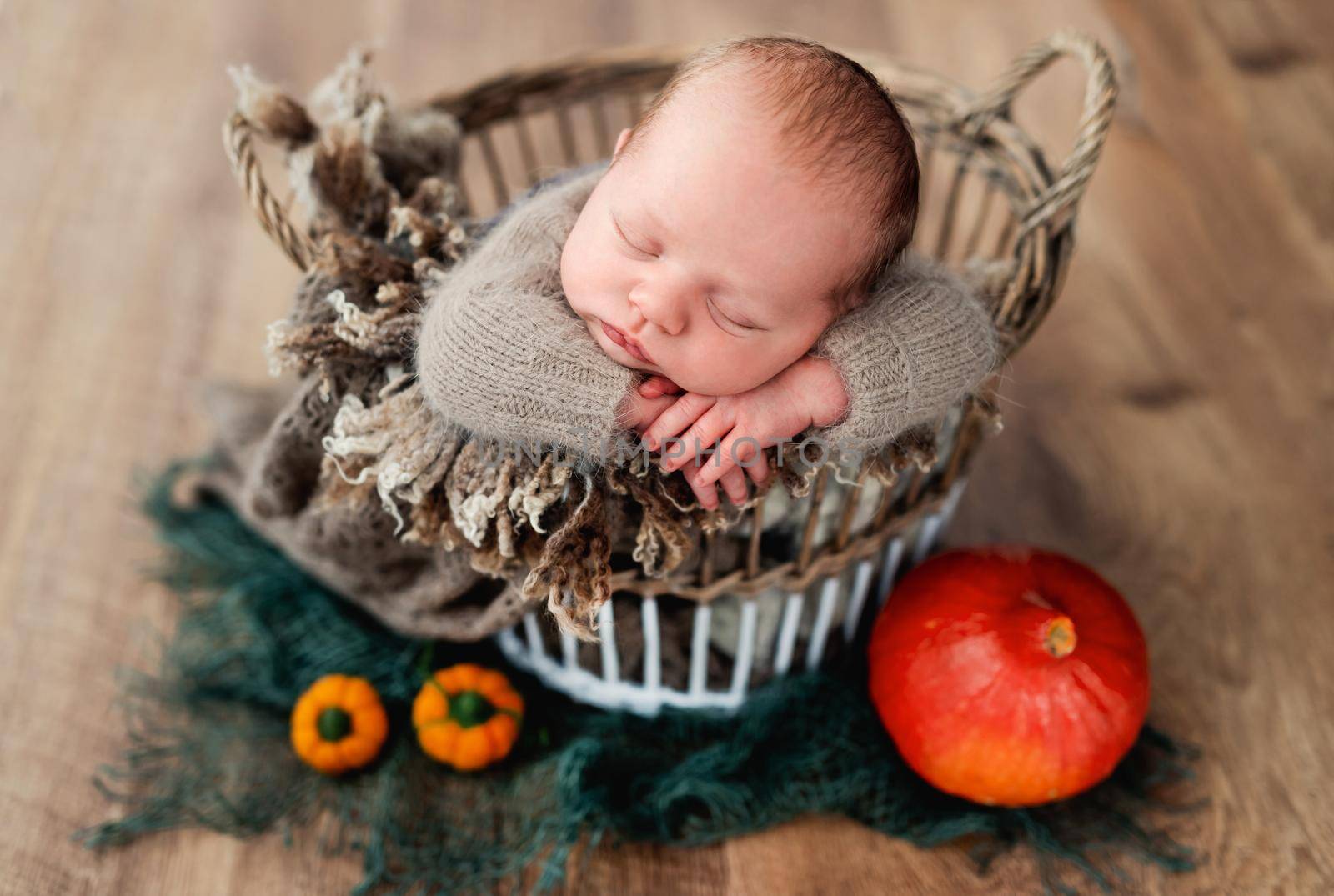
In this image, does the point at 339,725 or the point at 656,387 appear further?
the point at 339,725

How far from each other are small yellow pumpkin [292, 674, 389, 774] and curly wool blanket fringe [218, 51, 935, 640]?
152 mm

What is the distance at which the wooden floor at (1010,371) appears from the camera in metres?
1.04

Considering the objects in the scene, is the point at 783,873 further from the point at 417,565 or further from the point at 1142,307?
the point at 1142,307

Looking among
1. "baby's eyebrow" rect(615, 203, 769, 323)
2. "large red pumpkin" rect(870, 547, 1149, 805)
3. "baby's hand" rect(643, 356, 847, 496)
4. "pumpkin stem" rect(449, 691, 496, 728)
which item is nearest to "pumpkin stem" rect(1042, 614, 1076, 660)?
"large red pumpkin" rect(870, 547, 1149, 805)

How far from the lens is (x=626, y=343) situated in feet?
2.63

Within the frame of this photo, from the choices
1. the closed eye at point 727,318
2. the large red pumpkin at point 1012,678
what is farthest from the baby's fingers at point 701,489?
the large red pumpkin at point 1012,678

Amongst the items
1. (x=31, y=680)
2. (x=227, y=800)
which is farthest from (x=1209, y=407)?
(x=31, y=680)

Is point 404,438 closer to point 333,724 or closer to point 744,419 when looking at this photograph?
point 744,419

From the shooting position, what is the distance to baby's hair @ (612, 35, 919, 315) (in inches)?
29.2

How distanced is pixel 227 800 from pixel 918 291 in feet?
2.63

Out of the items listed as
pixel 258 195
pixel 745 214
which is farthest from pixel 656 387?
pixel 258 195

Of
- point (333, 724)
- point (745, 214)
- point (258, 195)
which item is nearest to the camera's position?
point (745, 214)

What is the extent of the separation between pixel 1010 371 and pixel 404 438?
596 mm

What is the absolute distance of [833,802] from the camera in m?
1.04
